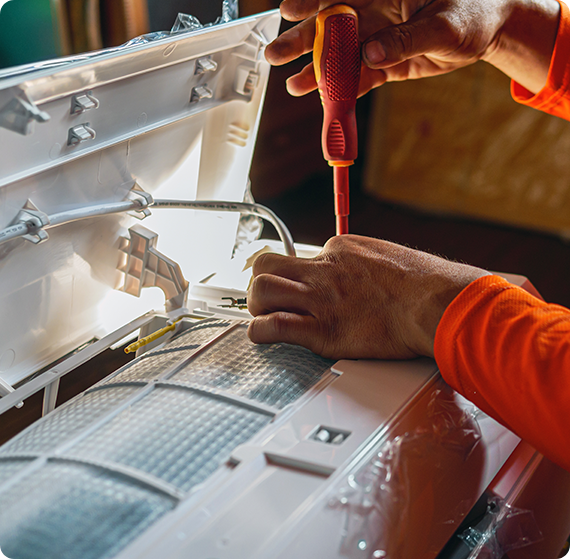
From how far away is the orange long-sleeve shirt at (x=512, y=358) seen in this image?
57 cm

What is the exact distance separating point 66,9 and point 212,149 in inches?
17.5

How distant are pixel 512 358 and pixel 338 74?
0.46 meters

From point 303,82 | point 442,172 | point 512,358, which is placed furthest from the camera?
point 442,172

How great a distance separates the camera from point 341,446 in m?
0.53

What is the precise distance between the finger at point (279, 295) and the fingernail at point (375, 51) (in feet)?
1.15

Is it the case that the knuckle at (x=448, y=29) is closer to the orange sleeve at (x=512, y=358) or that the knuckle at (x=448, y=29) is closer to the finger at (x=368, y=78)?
the finger at (x=368, y=78)

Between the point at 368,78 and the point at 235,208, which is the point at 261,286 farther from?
the point at 368,78

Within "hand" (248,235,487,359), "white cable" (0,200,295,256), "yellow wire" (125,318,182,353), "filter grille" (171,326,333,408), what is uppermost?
"white cable" (0,200,295,256)

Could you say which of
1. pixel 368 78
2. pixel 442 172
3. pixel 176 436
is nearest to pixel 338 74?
pixel 368 78

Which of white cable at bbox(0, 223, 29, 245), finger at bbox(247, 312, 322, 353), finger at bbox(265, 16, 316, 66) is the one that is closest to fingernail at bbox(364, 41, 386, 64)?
finger at bbox(265, 16, 316, 66)

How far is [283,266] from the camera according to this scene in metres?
0.77

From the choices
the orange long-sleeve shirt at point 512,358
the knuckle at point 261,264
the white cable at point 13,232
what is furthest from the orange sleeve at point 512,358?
the white cable at point 13,232

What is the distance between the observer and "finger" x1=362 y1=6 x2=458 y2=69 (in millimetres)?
828

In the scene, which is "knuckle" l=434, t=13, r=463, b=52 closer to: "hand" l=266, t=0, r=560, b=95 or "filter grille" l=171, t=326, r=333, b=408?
"hand" l=266, t=0, r=560, b=95
